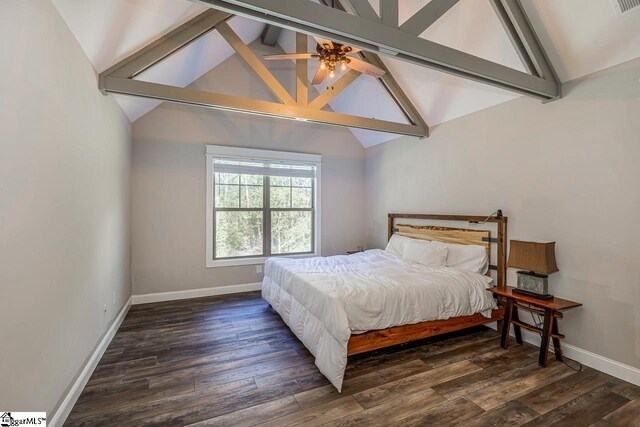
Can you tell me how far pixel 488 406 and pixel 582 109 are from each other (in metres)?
2.75

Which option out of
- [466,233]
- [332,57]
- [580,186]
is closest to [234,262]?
[332,57]

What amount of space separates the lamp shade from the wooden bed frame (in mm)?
523

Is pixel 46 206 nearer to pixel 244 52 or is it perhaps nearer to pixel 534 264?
pixel 244 52

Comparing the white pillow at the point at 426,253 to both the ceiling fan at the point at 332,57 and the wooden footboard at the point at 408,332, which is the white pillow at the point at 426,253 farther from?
the ceiling fan at the point at 332,57

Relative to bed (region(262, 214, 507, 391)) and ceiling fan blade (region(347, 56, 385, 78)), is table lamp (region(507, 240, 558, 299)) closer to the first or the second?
bed (region(262, 214, 507, 391))

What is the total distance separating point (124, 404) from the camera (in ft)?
6.57

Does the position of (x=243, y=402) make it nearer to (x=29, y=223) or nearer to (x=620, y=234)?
(x=29, y=223)

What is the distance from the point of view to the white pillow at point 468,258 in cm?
339

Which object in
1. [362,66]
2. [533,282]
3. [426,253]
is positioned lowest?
[533,282]

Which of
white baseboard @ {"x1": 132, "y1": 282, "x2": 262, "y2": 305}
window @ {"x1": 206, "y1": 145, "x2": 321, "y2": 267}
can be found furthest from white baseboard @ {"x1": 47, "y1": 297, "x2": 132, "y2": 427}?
window @ {"x1": 206, "y1": 145, "x2": 321, "y2": 267}

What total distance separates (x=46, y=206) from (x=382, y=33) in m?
2.35

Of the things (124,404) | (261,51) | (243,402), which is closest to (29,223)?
(124,404)

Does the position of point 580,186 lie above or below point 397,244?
above

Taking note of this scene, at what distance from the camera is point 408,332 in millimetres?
2662
